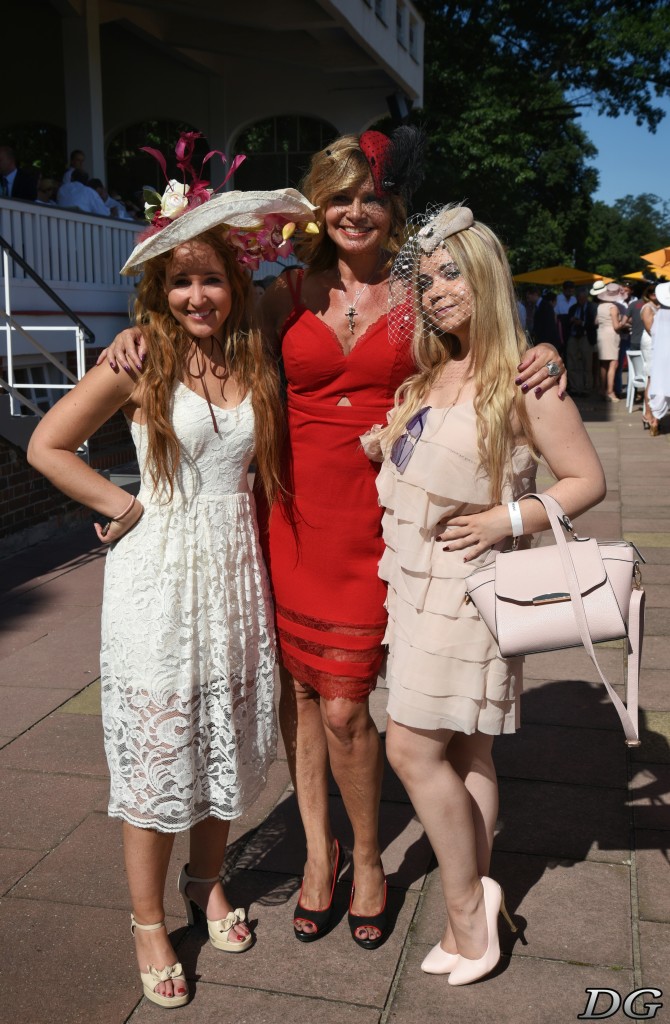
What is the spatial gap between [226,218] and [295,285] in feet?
1.51

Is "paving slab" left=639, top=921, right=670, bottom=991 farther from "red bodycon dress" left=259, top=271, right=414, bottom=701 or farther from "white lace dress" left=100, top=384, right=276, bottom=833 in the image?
"white lace dress" left=100, top=384, right=276, bottom=833

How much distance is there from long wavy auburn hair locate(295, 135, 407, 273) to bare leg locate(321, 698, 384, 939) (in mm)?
1282

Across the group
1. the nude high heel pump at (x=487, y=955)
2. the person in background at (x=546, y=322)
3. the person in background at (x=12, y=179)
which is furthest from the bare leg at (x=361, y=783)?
the person in background at (x=546, y=322)

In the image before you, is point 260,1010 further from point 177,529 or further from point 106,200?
point 106,200

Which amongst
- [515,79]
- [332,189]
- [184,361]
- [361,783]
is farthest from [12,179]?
[515,79]

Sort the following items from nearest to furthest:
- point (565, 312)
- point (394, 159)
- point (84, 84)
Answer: point (394, 159) < point (84, 84) < point (565, 312)

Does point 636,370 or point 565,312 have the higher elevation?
point 565,312

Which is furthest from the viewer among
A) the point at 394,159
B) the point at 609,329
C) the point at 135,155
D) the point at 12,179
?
the point at 135,155

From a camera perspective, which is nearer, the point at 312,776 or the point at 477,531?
the point at 477,531

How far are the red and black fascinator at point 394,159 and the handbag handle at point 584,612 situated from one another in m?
0.95

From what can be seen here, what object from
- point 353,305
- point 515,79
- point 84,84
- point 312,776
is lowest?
point 312,776

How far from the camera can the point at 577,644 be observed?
7.91 feet

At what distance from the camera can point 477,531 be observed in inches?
100

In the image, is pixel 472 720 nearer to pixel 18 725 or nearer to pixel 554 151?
pixel 18 725
